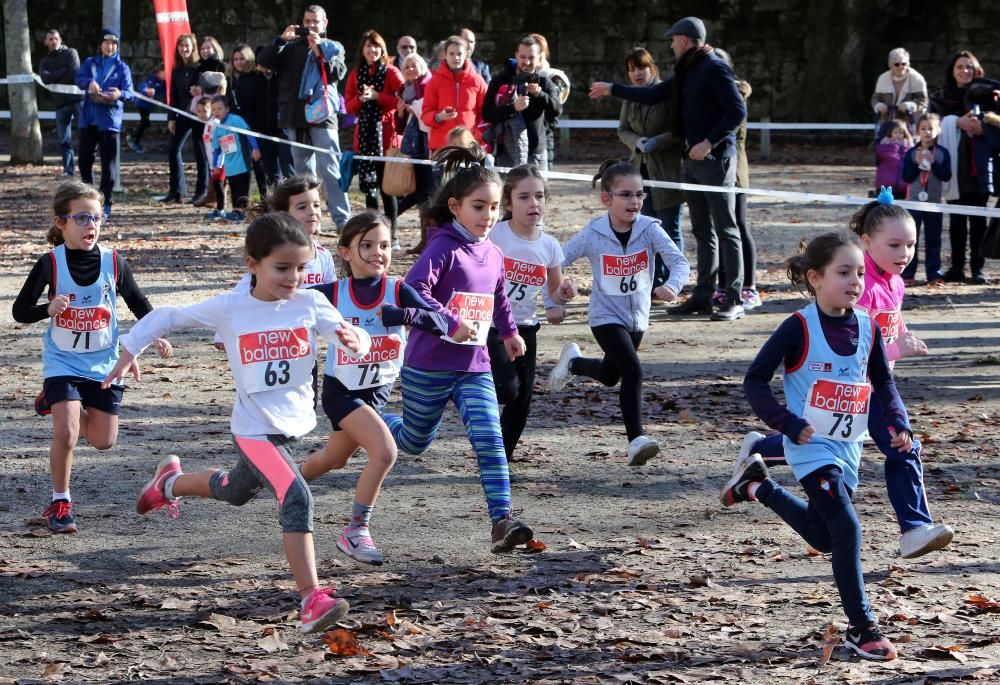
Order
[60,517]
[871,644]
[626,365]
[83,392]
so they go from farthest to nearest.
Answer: [626,365]
[83,392]
[60,517]
[871,644]

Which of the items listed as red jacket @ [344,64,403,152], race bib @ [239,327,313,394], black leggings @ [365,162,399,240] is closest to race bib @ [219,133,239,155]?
black leggings @ [365,162,399,240]

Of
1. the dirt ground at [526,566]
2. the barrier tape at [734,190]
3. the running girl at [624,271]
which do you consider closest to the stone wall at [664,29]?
the barrier tape at [734,190]

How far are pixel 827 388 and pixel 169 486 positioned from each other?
2663mm

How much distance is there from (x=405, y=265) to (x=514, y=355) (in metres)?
7.06

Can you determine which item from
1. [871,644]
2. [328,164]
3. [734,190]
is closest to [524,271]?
[871,644]

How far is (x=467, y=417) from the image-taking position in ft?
20.1

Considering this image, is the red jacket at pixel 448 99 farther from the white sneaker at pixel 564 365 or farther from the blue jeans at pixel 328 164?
the white sneaker at pixel 564 365

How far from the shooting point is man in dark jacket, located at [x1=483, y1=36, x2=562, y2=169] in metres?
13.2

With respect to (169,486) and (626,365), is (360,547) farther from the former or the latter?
(626,365)

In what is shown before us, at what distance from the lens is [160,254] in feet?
48.0

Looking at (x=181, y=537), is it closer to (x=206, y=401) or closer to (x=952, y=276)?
(x=206, y=401)

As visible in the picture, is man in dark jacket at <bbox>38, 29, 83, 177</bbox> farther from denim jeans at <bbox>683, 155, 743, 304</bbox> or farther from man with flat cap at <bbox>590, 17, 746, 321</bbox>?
denim jeans at <bbox>683, 155, 743, 304</bbox>

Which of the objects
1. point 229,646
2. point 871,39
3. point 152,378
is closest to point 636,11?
point 871,39

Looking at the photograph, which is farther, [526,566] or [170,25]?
[170,25]
